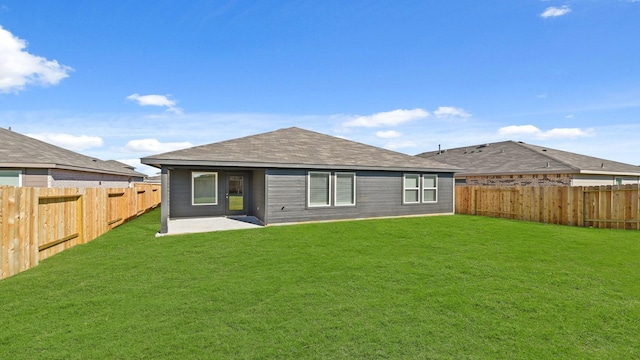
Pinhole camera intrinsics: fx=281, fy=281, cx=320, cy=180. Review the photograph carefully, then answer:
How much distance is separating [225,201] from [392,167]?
834cm

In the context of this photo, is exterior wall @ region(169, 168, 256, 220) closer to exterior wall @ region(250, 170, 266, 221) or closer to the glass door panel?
exterior wall @ region(250, 170, 266, 221)

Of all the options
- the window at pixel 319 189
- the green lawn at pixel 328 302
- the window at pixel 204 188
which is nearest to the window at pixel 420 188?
the window at pixel 319 189

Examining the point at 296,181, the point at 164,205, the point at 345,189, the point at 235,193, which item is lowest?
the point at 164,205

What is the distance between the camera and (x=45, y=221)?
263 inches

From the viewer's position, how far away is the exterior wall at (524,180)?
15930 millimetres

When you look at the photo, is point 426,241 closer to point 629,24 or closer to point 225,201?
point 225,201

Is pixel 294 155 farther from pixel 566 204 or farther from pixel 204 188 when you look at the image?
pixel 566 204

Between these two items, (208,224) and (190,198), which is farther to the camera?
(190,198)

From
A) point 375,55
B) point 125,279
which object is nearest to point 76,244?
point 125,279

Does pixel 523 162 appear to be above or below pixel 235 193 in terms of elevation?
above

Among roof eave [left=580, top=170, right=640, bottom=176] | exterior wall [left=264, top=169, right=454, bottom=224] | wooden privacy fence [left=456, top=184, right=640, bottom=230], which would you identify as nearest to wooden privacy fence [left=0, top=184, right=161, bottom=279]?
exterior wall [left=264, top=169, right=454, bottom=224]

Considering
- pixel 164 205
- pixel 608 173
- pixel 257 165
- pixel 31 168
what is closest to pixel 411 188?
pixel 257 165

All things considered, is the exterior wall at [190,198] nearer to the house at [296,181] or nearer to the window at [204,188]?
the house at [296,181]

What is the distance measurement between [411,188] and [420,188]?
53 cm
